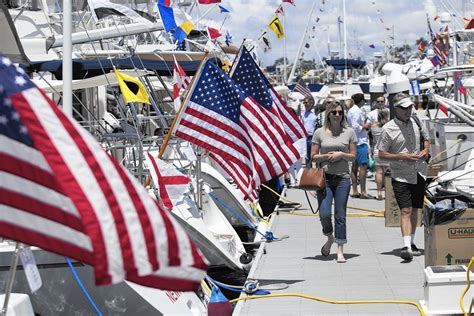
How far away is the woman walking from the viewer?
10.9 metres

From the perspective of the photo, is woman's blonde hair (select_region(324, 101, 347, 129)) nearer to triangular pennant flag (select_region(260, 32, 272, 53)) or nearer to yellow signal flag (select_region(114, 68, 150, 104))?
yellow signal flag (select_region(114, 68, 150, 104))

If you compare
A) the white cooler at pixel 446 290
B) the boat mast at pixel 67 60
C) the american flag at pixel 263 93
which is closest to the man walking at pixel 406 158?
the american flag at pixel 263 93

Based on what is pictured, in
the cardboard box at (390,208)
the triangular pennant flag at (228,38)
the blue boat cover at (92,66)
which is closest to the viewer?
the cardboard box at (390,208)

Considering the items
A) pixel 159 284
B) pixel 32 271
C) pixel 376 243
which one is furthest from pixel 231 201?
pixel 159 284

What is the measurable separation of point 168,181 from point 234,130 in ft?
4.08

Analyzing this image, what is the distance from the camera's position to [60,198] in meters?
4.05

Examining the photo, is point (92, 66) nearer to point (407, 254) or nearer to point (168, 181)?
point (168, 181)

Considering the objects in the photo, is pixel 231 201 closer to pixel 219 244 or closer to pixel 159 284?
pixel 219 244

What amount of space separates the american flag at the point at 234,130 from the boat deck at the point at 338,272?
4.05 feet

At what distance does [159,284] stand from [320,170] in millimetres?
6879

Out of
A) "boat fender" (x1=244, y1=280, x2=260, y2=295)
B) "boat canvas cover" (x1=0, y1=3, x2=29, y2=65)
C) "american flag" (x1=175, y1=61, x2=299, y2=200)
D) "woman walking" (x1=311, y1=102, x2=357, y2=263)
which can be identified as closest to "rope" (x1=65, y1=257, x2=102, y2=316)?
"boat canvas cover" (x1=0, y1=3, x2=29, y2=65)

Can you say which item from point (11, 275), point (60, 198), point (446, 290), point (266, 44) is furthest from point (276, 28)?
point (60, 198)

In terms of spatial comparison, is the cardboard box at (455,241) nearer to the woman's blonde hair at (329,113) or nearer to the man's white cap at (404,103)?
the man's white cap at (404,103)

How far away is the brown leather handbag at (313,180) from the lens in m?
10.8
